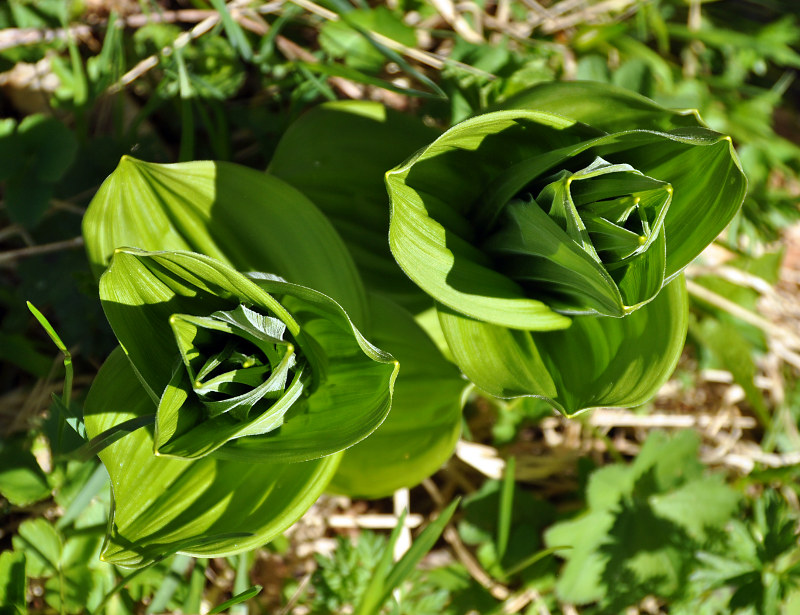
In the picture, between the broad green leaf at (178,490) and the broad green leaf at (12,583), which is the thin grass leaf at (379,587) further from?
the broad green leaf at (12,583)

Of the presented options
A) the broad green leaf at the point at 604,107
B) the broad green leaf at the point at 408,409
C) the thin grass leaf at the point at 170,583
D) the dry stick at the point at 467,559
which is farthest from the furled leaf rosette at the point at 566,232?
the dry stick at the point at 467,559

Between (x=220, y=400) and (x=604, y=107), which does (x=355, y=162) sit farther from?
(x=220, y=400)

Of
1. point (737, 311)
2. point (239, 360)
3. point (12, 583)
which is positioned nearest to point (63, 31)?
point (239, 360)

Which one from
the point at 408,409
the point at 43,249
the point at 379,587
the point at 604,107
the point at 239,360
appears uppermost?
the point at 604,107

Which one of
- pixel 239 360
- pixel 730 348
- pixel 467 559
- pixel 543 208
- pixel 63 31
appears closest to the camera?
pixel 239 360

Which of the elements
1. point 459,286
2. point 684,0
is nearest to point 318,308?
point 459,286

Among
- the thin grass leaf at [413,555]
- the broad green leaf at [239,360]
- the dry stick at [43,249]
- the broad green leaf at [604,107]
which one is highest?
the broad green leaf at [604,107]

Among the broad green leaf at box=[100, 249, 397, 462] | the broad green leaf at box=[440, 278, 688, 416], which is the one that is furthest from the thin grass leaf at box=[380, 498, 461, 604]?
the broad green leaf at box=[100, 249, 397, 462]
